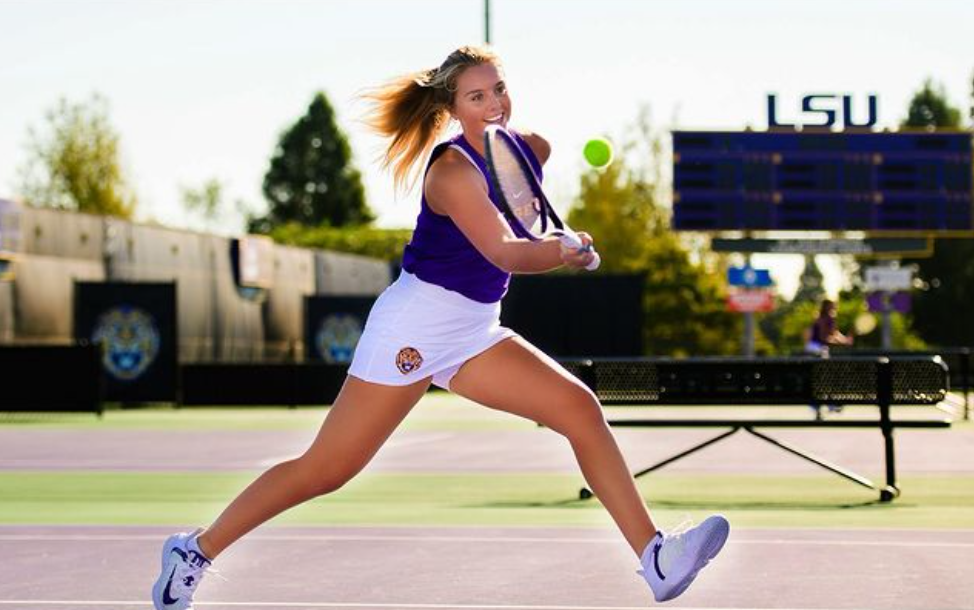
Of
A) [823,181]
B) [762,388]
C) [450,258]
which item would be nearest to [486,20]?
[823,181]

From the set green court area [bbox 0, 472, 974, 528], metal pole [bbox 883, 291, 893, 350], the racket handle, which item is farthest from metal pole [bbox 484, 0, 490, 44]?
the racket handle

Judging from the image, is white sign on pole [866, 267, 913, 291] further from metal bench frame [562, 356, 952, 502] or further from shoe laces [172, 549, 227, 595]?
shoe laces [172, 549, 227, 595]

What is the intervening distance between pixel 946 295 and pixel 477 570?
72283 millimetres

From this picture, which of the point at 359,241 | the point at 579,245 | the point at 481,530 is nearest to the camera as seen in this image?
the point at 579,245

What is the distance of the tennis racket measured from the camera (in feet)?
21.5

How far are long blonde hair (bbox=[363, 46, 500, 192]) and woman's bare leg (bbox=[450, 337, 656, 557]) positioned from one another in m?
0.70

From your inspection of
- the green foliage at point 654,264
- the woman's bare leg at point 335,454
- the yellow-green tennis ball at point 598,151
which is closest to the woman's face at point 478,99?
the woman's bare leg at point 335,454

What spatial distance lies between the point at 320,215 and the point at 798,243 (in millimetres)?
67408

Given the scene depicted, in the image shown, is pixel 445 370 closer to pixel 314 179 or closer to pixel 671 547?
pixel 671 547

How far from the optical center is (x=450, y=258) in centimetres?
684

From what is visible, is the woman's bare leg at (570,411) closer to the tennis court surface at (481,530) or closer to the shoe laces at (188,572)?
the shoe laces at (188,572)

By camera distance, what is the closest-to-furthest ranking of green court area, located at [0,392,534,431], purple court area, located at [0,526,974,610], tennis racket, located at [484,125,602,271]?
tennis racket, located at [484,125,602,271], purple court area, located at [0,526,974,610], green court area, located at [0,392,534,431]

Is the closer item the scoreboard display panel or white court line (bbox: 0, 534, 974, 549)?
white court line (bbox: 0, 534, 974, 549)

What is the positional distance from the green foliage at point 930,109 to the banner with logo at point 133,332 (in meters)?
58.5
